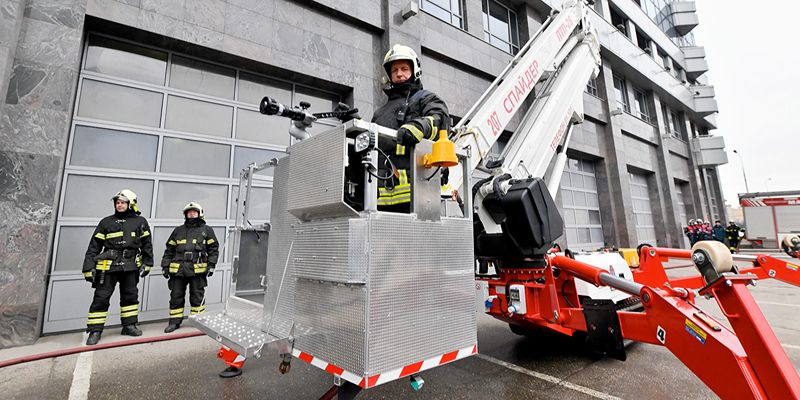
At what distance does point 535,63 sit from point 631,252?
3159mm

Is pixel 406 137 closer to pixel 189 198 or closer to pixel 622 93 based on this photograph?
pixel 189 198

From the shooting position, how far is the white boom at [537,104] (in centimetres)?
416

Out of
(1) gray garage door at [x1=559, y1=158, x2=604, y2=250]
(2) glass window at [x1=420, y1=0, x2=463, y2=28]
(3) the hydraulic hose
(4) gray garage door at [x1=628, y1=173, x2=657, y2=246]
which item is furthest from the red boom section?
(4) gray garage door at [x1=628, y1=173, x2=657, y2=246]

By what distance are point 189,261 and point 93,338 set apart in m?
1.33

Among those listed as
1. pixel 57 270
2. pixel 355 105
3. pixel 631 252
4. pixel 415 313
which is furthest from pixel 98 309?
pixel 631 252

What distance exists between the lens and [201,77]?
605 centimetres

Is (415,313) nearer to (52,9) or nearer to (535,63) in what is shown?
(535,63)

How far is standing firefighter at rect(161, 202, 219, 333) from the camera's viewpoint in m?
4.98

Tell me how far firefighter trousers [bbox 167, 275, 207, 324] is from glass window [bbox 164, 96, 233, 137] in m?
2.50

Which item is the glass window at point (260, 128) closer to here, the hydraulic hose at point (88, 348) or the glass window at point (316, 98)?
the glass window at point (316, 98)

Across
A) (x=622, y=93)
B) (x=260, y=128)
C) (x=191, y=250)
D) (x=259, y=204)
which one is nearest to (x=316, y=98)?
(x=260, y=128)

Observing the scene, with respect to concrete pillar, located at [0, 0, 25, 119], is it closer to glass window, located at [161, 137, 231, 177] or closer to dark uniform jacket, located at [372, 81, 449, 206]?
glass window, located at [161, 137, 231, 177]

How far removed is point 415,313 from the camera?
1882 millimetres

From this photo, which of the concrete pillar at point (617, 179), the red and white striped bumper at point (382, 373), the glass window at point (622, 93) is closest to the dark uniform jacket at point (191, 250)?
the red and white striped bumper at point (382, 373)
